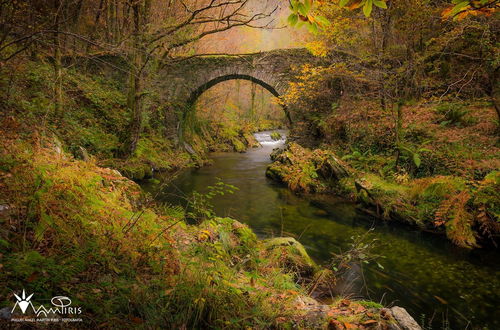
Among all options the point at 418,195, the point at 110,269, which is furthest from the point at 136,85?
the point at 418,195

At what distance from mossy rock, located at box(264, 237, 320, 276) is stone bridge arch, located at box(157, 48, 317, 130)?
9.46 m

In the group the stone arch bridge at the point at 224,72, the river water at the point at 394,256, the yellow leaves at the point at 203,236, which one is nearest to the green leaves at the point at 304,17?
the river water at the point at 394,256

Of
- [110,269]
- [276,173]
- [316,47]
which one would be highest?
[316,47]

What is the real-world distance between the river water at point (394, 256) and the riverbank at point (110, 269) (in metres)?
0.66

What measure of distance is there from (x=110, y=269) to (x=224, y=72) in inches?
476

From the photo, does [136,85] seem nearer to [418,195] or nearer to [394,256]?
[394,256]

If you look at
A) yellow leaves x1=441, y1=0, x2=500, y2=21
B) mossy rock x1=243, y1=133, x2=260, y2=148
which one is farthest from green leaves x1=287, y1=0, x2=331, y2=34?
mossy rock x1=243, y1=133, x2=260, y2=148

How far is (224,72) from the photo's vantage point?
13.0 meters

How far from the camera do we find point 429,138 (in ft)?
26.5

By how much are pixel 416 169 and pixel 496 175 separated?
236 centimetres

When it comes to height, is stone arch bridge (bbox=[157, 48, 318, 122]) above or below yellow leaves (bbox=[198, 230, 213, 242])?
above

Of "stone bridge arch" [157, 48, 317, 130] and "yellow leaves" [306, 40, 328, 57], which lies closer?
"yellow leaves" [306, 40, 328, 57]

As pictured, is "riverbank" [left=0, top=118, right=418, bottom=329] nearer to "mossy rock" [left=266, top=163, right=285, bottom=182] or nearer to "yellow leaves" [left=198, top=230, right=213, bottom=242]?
"yellow leaves" [left=198, top=230, right=213, bottom=242]

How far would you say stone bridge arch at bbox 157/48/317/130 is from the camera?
12.6 m
